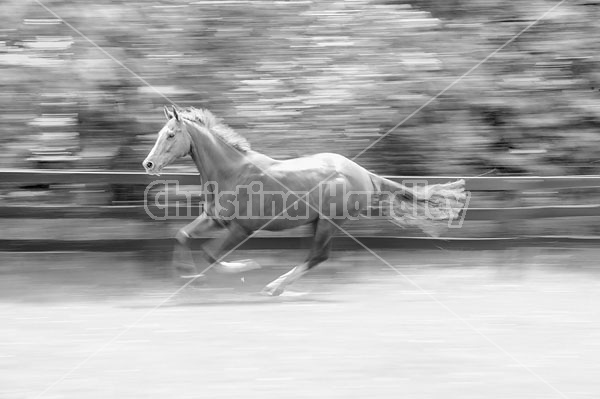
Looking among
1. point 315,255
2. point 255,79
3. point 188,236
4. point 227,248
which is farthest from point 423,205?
point 255,79

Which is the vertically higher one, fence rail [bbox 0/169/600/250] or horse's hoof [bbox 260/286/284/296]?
fence rail [bbox 0/169/600/250]

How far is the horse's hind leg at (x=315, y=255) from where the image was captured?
284 inches

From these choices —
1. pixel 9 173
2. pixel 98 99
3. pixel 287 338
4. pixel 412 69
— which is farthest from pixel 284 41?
pixel 287 338

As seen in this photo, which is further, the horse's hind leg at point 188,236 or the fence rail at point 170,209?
the fence rail at point 170,209

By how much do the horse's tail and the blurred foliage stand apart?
1365 mm

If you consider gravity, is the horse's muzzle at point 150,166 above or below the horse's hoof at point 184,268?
above

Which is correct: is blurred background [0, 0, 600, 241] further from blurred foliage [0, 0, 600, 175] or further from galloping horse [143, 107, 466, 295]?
galloping horse [143, 107, 466, 295]

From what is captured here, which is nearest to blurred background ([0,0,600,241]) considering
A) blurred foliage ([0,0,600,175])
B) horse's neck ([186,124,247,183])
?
blurred foliage ([0,0,600,175])

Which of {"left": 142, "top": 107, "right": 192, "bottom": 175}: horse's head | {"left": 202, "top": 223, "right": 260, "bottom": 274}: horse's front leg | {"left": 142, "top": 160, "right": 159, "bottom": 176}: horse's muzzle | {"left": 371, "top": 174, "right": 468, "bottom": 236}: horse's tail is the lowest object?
{"left": 202, "top": 223, "right": 260, "bottom": 274}: horse's front leg

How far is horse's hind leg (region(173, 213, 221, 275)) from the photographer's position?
278 inches

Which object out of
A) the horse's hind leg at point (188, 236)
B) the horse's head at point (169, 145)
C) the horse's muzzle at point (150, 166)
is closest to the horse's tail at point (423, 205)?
the horse's hind leg at point (188, 236)

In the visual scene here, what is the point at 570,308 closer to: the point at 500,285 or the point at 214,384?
the point at 500,285

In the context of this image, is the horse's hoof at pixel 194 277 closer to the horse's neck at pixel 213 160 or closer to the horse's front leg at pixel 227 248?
the horse's front leg at pixel 227 248

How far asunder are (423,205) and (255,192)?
1.83m
